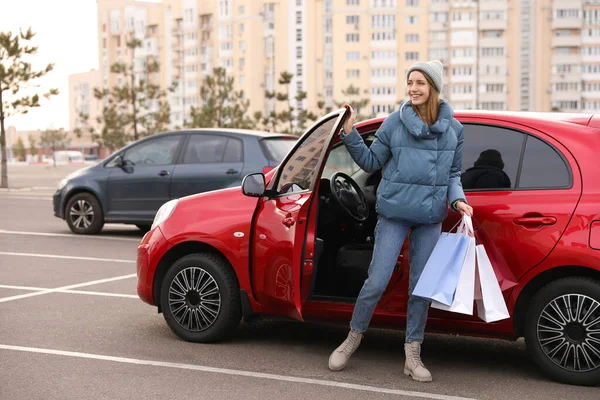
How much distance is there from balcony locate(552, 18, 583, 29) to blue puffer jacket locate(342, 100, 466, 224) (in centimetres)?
11520

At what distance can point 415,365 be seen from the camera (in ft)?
18.4

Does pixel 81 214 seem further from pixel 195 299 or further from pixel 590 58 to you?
pixel 590 58

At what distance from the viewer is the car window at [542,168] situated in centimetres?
555

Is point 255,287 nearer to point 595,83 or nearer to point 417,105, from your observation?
point 417,105

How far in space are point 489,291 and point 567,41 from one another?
11623 cm

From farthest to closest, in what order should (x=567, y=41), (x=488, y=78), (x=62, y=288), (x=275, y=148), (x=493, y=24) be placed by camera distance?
(x=488, y=78) < (x=493, y=24) < (x=567, y=41) < (x=275, y=148) < (x=62, y=288)

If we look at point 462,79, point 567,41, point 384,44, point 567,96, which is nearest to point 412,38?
point 384,44

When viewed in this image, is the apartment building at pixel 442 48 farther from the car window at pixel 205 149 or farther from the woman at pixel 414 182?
the woman at pixel 414 182

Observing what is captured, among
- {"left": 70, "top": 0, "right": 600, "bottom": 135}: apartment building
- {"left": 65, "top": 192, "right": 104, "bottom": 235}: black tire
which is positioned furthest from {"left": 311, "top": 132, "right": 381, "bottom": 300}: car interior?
{"left": 70, "top": 0, "right": 600, "bottom": 135}: apartment building

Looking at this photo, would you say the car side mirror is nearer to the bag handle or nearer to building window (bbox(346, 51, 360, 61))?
the bag handle

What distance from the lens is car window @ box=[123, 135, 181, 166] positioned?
13352 mm

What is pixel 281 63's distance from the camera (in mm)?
118312

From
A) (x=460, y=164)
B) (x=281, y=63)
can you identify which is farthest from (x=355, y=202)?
(x=281, y=63)

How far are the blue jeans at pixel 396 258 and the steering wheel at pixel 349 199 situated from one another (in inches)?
21.6
